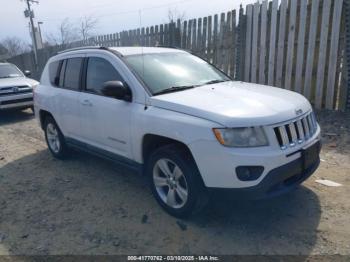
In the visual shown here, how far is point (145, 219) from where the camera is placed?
11.7ft

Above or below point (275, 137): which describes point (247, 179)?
below

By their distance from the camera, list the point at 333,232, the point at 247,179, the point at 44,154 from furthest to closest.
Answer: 1. the point at 44,154
2. the point at 333,232
3. the point at 247,179

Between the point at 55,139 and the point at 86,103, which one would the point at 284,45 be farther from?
the point at 55,139

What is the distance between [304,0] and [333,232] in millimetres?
5220

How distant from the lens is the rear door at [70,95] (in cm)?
470

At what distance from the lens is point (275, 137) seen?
297 centimetres

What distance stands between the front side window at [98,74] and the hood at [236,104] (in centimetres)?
87

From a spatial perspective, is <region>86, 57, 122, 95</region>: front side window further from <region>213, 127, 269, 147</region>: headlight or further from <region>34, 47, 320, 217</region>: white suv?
<region>213, 127, 269, 147</region>: headlight

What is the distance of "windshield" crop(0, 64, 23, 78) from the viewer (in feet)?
33.5

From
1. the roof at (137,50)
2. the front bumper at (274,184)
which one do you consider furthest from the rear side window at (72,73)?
the front bumper at (274,184)

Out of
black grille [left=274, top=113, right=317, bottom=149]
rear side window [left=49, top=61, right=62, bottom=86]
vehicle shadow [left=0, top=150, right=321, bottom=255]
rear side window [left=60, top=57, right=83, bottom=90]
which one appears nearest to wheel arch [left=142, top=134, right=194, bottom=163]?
vehicle shadow [left=0, top=150, right=321, bottom=255]

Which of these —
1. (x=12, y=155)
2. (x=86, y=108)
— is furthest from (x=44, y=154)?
(x=86, y=108)

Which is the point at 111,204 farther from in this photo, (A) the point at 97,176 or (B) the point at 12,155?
(B) the point at 12,155

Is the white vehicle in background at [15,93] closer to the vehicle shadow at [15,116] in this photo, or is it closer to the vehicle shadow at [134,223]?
the vehicle shadow at [15,116]
